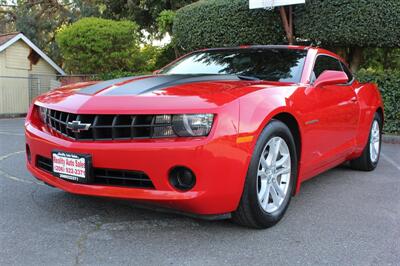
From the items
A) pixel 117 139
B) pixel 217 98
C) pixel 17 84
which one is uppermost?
pixel 217 98

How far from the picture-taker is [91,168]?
9.89 ft

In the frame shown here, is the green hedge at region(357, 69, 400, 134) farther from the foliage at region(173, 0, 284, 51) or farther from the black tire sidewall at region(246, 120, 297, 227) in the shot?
the black tire sidewall at region(246, 120, 297, 227)

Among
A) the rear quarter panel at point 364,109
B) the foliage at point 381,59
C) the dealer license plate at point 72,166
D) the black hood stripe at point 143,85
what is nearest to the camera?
the dealer license plate at point 72,166

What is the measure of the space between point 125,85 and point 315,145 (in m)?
1.74

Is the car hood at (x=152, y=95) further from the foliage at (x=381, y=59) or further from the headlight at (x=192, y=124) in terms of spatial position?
the foliage at (x=381, y=59)

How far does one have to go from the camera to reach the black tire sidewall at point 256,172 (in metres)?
3.07

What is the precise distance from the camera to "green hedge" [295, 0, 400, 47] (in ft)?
32.6

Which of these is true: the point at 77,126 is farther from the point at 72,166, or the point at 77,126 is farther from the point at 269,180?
the point at 269,180

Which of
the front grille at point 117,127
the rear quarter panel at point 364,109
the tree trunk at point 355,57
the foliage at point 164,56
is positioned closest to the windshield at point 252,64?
the rear quarter panel at point 364,109

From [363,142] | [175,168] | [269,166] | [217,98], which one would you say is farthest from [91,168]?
[363,142]

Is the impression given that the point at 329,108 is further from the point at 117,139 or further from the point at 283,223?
the point at 117,139

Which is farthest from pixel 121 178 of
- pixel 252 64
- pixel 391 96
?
pixel 391 96

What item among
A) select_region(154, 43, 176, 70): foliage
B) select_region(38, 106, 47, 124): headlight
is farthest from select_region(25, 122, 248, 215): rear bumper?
select_region(154, 43, 176, 70): foliage

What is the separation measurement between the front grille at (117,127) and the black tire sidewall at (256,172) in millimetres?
634
